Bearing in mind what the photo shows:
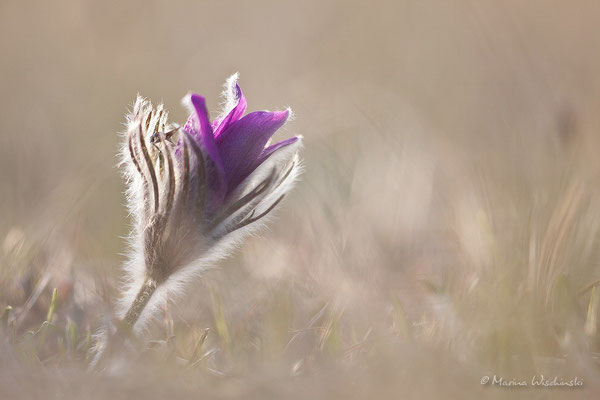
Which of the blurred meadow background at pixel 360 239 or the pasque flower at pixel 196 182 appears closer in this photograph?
the blurred meadow background at pixel 360 239

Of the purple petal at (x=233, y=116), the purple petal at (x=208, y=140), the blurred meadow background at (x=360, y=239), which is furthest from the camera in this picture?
the purple petal at (x=233, y=116)

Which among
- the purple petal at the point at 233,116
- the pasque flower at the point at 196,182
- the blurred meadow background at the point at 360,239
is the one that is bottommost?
the blurred meadow background at the point at 360,239

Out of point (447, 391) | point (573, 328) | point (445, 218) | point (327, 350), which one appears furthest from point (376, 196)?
point (447, 391)

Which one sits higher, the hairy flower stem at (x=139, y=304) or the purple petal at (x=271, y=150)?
the purple petal at (x=271, y=150)

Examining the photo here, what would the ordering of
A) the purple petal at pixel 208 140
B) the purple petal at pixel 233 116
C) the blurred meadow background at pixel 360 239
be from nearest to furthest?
1. the blurred meadow background at pixel 360 239
2. the purple petal at pixel 208 140
3. the purple petal at pixel 233 116

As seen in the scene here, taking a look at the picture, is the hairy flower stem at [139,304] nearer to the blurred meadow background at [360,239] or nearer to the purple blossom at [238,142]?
the blurred meadow background at [360,239]

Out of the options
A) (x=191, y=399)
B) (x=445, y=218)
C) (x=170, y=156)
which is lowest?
(x=445, y=218)

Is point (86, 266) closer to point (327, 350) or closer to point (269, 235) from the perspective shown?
point (269, 235)

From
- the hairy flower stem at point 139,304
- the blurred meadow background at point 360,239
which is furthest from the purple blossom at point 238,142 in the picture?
the blurred meadow background at point 360,239
